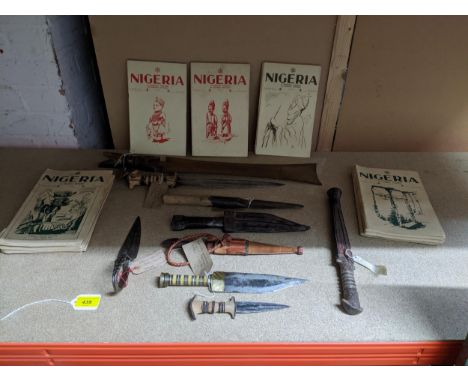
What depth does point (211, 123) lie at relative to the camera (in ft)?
4.96

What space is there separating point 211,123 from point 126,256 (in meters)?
0.64

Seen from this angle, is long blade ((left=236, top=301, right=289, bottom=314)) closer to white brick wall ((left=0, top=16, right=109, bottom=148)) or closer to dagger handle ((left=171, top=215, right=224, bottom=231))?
dagger handle ((left=171, top=215, right=224, bottom=231))

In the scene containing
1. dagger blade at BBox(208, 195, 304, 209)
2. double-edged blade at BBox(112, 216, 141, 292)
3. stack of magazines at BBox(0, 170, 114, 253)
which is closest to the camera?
double-edged blade at BBox(112, 216, 141, 292)

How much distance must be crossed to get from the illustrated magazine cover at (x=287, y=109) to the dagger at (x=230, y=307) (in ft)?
2.36

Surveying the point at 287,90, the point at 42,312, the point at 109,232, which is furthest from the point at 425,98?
the point at 42,312

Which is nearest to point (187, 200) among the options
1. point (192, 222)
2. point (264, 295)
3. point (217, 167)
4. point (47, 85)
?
point (192, 222)

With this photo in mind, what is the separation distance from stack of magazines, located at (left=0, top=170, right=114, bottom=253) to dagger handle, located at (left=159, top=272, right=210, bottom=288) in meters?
0.30

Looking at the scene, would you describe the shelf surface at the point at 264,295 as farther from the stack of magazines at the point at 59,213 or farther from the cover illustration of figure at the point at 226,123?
the cover illustration of figure at the point at 226,123

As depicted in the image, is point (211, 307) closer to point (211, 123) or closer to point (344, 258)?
point (344, 258)

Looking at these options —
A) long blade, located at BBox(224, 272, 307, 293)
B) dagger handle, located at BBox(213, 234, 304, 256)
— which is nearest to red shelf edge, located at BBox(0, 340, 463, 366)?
long blade, located at BBox(224, 272, 307, 293)

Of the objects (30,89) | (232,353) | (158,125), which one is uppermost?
(30,89)

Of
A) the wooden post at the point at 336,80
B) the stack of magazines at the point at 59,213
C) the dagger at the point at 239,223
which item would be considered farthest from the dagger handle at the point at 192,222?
the wooden post at the point at 336,80

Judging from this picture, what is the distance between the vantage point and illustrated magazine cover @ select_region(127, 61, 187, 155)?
4.70 ft

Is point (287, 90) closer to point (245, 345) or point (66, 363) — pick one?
point (245, 345)
